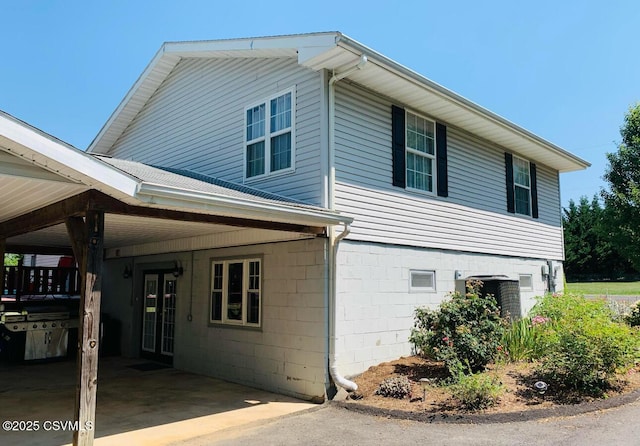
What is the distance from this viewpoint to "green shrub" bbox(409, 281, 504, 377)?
700 centimetres

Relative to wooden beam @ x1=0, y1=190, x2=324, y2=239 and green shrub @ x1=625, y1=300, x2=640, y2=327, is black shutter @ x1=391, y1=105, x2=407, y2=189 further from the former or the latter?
green shrub @ x1=625, y1=300, x2=640, y2=327

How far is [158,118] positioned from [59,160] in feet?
26.1

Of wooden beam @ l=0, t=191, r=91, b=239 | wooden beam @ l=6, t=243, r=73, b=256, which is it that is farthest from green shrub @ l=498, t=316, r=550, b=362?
wooden beam @ l=6, t=243, r=73, b=256

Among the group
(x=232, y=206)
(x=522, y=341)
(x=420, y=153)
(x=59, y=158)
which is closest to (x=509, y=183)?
(x=420, y=153)

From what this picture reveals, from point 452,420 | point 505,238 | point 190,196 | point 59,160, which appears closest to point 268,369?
point 452,420

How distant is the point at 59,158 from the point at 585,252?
138 feet

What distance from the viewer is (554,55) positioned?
1534cm

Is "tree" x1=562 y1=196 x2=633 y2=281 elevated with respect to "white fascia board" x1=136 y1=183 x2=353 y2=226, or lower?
elevated

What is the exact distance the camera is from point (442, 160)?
9609 millimetres

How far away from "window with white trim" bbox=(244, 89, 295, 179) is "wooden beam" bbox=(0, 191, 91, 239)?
3.60 meters

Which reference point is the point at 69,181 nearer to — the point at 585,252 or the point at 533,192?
the point at 533,192

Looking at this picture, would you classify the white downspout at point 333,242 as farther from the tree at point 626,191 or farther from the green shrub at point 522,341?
the tree at point 626,191

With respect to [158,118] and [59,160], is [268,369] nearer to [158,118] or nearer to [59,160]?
[59,160]

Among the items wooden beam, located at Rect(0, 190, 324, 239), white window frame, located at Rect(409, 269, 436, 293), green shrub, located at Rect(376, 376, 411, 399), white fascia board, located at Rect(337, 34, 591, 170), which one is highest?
white fascia board, located at Rect(337, 34, 591, 170)
